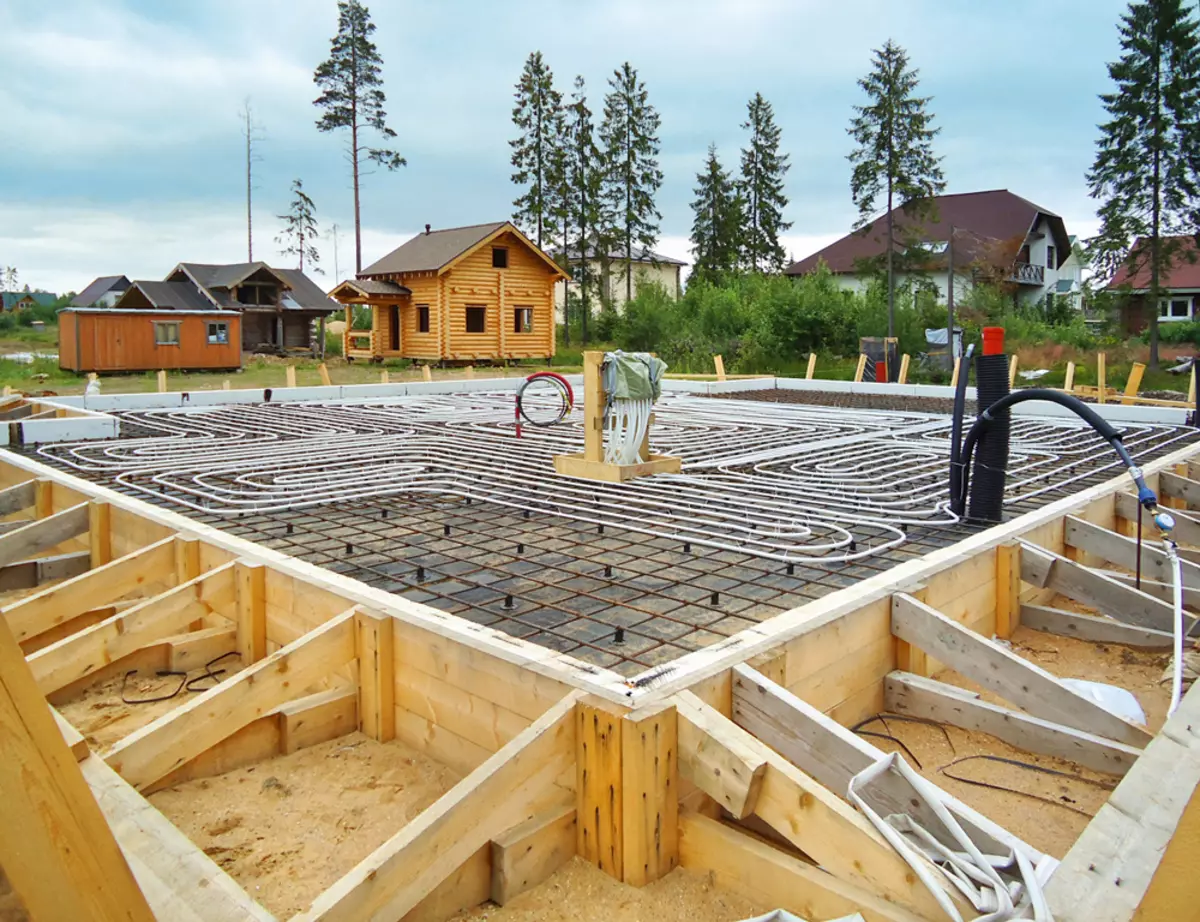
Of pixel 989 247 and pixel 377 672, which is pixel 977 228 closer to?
pixel 989 247

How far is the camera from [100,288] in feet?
154

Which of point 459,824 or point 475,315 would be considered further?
point 475,315

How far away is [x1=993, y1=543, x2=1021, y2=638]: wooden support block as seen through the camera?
464 centimetres

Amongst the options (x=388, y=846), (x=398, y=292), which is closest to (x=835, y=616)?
(x=388, y=846)

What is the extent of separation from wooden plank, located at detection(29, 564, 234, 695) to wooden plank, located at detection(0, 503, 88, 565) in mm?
1839

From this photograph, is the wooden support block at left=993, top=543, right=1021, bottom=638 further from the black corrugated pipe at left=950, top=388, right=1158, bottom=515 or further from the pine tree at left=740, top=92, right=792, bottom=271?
the pine tree at left=740, top=92, right=792, bottom=271

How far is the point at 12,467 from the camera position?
734 cm

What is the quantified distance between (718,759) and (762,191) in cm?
3920

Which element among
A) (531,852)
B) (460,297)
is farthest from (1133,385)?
(460,297)

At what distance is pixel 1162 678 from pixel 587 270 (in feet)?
98.6

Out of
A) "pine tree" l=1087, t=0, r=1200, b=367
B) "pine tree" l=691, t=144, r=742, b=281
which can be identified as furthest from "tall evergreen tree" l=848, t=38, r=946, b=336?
"pine tree" l=691, t=144, r=742, b=281

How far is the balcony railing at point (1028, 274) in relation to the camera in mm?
32691

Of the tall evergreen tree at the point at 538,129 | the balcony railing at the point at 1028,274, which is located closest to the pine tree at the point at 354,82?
the tall evergreen tree at the point at 538,129

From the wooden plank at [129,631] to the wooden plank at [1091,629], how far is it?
397 cm
